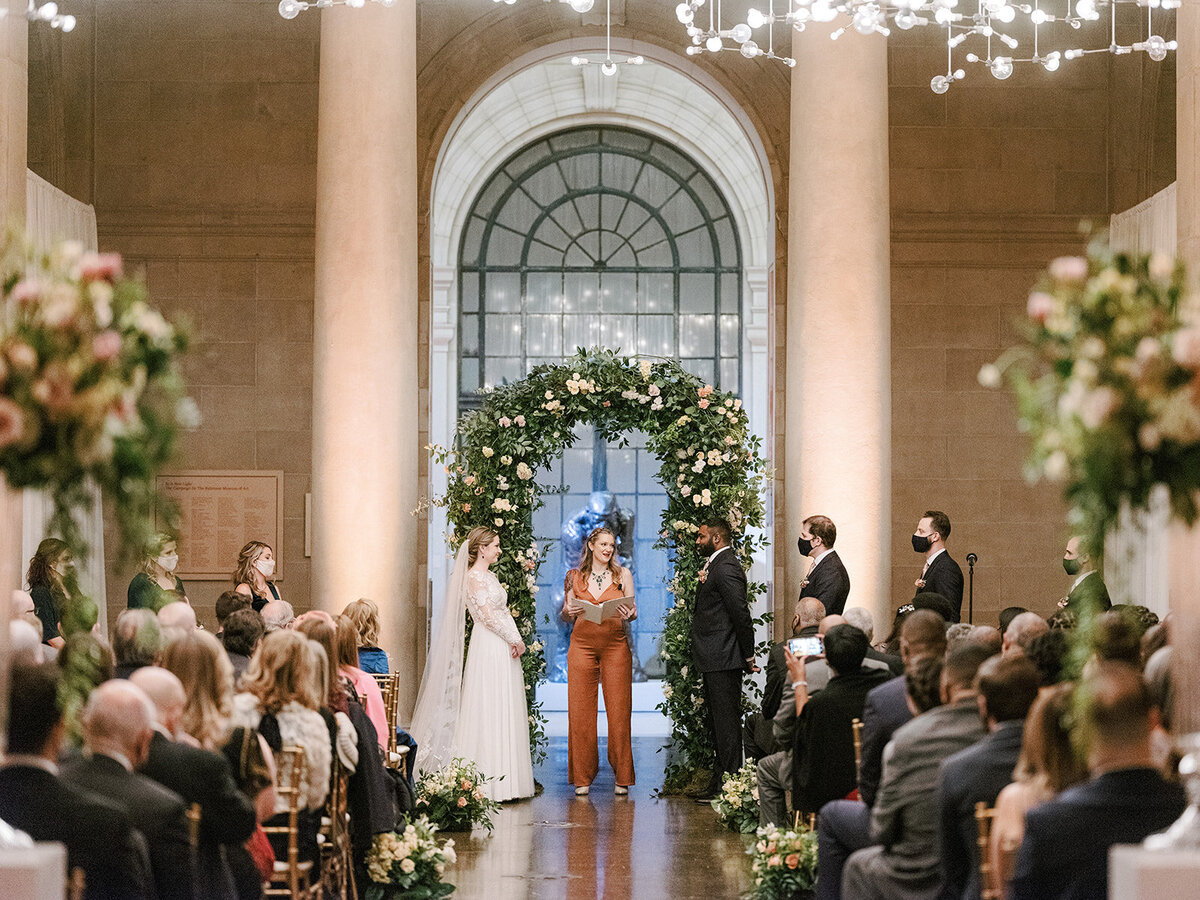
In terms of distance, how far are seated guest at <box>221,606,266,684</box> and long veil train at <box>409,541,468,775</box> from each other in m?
2.97

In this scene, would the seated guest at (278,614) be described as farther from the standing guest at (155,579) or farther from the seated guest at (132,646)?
the seated guest at (132,646)

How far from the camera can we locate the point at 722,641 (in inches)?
377

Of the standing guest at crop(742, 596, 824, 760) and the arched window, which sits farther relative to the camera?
the arched window

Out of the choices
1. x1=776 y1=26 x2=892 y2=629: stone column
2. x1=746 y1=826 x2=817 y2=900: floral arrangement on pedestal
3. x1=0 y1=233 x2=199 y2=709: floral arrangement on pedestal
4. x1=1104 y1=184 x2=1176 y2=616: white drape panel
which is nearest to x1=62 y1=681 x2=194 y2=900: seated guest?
x1=0 y1=233 x2=199 y2=709: floral arrangement on pedestal

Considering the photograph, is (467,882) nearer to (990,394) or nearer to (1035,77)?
(990,394)

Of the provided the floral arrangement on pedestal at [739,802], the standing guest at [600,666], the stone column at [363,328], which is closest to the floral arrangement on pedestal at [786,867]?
the floral arrangement on pedestal at [739,802]

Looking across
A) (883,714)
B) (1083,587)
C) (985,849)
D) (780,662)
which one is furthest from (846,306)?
(985,849)

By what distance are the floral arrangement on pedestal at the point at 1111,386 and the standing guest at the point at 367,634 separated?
4789 millimetres

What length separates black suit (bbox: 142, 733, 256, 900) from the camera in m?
4.39

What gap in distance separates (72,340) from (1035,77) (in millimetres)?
11271

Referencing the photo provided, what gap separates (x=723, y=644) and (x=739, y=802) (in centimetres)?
118

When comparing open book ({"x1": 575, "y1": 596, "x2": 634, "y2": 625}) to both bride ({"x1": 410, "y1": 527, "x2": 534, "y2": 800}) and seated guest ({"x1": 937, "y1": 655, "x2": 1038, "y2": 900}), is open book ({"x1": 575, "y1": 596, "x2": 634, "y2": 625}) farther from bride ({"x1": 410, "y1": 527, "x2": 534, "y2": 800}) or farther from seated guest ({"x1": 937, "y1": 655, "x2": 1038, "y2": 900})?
seated guest ({"x1": 937, "y1": 655, "x2": 1038, "y2": 900})

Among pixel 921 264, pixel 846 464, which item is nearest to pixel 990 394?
pixel 921 264

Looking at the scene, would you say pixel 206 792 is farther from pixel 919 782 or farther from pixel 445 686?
pixel 445 686
